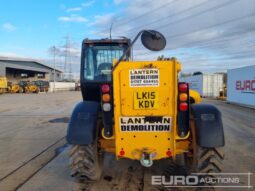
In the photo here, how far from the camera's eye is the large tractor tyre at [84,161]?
5747 mm

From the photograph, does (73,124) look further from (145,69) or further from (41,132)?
(41,132)

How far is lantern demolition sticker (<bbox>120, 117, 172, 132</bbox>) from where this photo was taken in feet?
17.3

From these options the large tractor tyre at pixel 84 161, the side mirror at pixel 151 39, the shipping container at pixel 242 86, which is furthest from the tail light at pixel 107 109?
the shipping container at pixel 242 86

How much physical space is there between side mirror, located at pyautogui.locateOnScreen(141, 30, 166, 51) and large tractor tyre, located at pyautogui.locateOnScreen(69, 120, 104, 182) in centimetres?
187

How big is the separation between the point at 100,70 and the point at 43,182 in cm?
325

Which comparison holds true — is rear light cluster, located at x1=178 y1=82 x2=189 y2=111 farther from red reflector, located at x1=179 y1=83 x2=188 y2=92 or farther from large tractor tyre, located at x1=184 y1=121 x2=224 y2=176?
large tractor tyre, located at x1=184 y1=121 x2=224 y2=176

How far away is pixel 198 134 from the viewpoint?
544cm

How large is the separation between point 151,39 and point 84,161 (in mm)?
2287

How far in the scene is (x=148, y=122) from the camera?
5305mm

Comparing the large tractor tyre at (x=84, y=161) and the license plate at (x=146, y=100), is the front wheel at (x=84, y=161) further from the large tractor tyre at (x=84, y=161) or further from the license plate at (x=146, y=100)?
the license plate at (x=146, y=100)

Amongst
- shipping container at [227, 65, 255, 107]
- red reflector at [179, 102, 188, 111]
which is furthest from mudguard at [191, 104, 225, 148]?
shipping container at [227, 65, 255, 107]

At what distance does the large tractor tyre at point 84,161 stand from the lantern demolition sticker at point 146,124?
0.82m

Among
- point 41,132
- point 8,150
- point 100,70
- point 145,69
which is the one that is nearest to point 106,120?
point 145,69

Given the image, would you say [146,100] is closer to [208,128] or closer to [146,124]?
[146,124]
